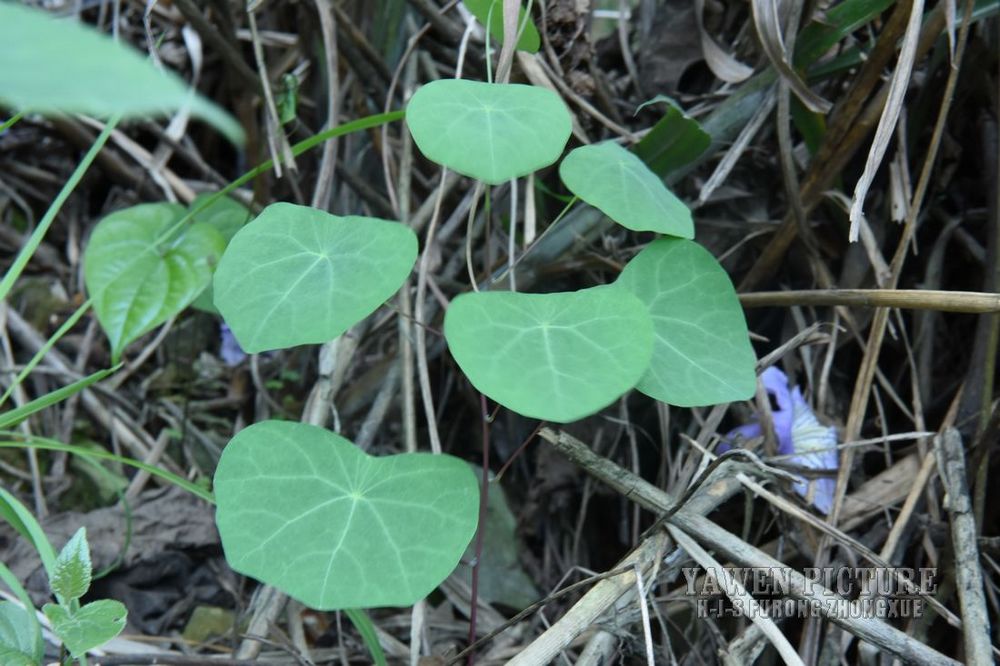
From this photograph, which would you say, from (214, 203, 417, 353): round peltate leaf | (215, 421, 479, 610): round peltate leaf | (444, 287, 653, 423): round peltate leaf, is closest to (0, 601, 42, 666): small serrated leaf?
(215, 421, 479, 610): round peltate leaf

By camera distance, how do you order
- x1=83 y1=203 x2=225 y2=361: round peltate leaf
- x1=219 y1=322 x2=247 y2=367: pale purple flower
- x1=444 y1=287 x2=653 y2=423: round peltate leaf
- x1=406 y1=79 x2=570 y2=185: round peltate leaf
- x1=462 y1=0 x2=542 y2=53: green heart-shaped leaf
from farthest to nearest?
x1=219 y1=322 x2=247 y2=367: pale purple flower, x1=83 y1=203 x2=225 y2=361: round peltate leaf, x1=462 y1=0 x2=542 y2=53: green heart-shaped leaf, x1=406 y1=79 x2=570 y2=185: round peltate leaf, x1=444 y1=287 x2=653 y2=423: round peltate leaf

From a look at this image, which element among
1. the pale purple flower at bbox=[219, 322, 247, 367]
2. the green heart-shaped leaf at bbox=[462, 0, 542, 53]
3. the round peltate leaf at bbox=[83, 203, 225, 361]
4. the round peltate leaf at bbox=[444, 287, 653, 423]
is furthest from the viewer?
the pale purple flower at bbox=[219, 322, 247, 367]

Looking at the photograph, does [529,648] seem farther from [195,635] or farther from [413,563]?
[195,635]

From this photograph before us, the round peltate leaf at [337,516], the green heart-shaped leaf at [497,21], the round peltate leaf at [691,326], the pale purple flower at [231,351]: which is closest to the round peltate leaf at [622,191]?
the round peltate leaf at [691,326]

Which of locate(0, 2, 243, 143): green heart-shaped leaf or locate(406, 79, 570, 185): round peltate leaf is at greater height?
locate(0, 2, 243, 143): green heart-shaped leaf

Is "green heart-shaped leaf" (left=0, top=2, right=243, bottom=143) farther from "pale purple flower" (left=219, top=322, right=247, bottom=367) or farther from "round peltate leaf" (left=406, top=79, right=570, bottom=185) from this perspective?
"pale purple flower" (left=219, top=322, right=247, bottom=367)

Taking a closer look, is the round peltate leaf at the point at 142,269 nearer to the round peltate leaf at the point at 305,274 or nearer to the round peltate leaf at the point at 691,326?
the round peltate leaf at the point at 305,274

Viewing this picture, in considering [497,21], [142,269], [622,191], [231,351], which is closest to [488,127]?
[622,191]
